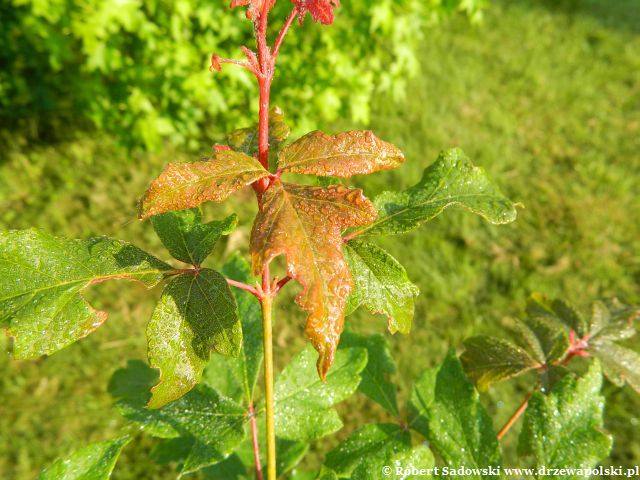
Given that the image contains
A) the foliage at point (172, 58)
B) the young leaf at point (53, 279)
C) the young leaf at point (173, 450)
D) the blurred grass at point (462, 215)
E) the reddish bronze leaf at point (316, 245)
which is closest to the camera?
the reddish bronze leaf at point (316, 245)

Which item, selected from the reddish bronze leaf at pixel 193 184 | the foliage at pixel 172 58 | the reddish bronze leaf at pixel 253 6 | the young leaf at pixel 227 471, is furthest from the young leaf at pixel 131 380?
the foliage at pixel 172 58

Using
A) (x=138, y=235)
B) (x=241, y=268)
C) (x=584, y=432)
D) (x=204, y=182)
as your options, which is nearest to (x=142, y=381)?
(x=241, y=268)

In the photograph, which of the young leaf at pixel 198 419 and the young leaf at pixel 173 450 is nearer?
Answer: the young leaf at pixel 198 419

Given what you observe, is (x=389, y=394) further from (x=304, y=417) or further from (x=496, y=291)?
(x=496, y=291)

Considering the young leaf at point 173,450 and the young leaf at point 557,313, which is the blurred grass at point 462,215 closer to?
the young leaf at point 173,450

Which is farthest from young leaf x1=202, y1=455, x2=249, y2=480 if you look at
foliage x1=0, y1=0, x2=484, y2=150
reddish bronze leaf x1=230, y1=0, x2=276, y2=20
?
foliage x1=0, y1=0, x2=484, y2=150

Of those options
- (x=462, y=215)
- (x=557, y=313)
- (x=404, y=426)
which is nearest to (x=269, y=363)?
(x=404, y=426)

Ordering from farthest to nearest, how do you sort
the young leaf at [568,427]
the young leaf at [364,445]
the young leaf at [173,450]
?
the young leaf at [173,450] → the young leaf at [364,445] → the young leaf at [568,427]

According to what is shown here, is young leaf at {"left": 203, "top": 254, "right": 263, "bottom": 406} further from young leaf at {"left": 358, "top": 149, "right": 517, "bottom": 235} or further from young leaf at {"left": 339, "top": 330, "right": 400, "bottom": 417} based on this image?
young leaf at {"left": 358, "top": 149, "right": 517, "bottom": 235}
